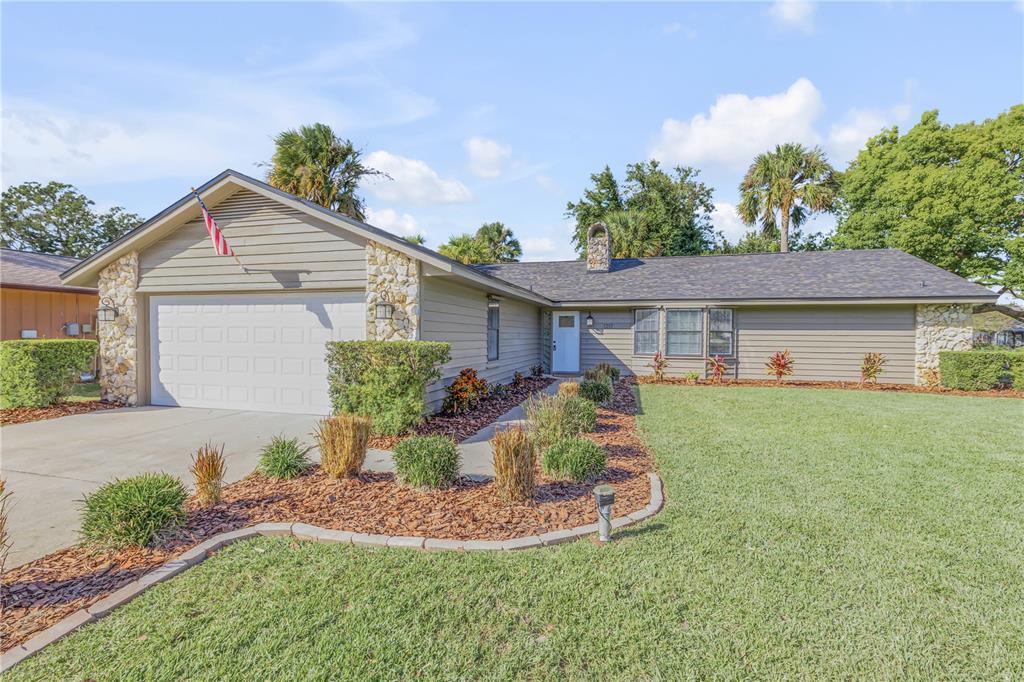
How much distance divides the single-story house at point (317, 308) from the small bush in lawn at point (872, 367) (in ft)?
0.69

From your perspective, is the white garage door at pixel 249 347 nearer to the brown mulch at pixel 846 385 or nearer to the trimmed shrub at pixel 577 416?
the trimmed shrub at pixel 577 416

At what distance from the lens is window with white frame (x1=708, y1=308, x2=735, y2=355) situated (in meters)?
12.7

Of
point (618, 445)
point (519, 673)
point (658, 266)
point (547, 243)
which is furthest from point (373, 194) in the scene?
point (547, 243)

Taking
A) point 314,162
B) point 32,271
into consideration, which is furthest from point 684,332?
point 32,271

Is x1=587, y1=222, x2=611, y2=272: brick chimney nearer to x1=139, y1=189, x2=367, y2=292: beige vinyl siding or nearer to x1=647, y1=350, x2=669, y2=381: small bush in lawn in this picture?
x1=647, y1=350, x2=669, y2=381: small bush in lawn

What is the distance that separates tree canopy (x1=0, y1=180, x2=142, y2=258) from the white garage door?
98.8 feet

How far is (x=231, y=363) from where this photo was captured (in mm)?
7949

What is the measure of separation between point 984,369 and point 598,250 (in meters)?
10.1

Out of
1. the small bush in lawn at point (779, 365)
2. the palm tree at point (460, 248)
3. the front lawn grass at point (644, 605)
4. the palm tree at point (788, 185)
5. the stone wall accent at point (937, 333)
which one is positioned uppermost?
Result: the palm tree at point (788, 185)

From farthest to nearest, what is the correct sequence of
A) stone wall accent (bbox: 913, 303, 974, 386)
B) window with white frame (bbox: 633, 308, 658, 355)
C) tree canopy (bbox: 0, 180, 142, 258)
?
tree canopy (bbox: 0, 180, 142, 258) < window with white frame (bbox: 633, 308, 658, 355) < stone wall accent (bbox: 913, 303, 974, 386)

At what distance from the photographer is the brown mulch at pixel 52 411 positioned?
7.07m

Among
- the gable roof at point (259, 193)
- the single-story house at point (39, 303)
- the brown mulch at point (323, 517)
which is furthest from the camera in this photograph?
the single-story house at point (39, 303)

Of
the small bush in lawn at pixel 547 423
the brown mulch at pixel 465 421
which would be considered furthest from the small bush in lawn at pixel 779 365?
the small bush in lawn at pixel 547 423

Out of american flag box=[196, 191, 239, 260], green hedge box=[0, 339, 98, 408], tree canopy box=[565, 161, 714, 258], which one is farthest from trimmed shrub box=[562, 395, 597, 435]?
tree canopy box=[565, 161, 714, 258]
